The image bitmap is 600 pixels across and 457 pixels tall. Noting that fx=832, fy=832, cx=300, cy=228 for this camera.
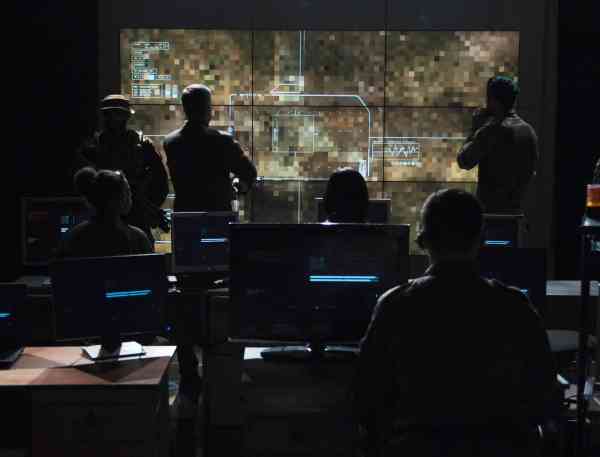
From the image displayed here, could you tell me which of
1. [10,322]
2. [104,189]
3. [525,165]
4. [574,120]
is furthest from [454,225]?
[574,120]

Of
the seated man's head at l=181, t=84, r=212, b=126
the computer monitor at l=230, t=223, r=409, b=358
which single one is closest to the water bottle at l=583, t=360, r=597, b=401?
the computer monitor at l=230, t=223, r=409, b=358

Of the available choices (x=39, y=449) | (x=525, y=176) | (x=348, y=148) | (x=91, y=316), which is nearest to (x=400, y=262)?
(x=91, y=316)

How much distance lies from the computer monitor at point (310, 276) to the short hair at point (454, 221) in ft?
3.07

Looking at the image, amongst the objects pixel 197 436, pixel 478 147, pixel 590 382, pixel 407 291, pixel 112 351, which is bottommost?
pixel 197 436

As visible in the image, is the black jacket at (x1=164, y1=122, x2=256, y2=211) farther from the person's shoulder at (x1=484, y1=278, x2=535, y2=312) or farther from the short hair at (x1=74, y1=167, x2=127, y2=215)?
the person's shoulder at (x1=484, y1=278, x2=535, y2=312)

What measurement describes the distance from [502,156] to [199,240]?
1.93 metres

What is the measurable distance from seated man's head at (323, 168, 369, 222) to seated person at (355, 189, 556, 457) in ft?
4.22

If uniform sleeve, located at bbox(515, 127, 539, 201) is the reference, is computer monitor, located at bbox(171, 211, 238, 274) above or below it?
below

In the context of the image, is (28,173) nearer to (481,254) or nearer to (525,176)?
(525,176)

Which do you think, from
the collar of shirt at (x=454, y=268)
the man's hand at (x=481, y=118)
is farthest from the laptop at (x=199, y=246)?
the collar of shirt at (x=454, y=268)

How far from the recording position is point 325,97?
6859mm

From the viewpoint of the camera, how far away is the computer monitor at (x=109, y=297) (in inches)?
129

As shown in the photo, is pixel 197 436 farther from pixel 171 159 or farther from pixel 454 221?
pixel 454 221

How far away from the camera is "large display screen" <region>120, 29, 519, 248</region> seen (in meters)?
6.79
